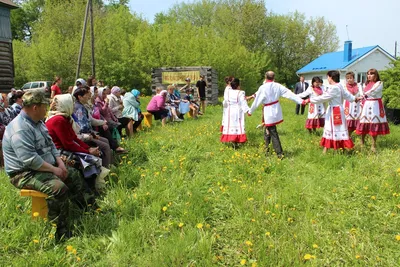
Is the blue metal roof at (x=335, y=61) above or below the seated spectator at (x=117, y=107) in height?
above

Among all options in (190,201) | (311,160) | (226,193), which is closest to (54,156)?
(190,201)

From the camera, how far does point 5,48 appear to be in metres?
18.9

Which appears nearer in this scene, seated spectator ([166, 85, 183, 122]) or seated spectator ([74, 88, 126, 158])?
seated spectator ([74, 88, 126, 158])

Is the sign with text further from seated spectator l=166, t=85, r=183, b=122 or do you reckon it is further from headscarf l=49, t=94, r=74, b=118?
headscarf l=49, t=94, r=74, b=118

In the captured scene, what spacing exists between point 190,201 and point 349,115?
5.72 meters

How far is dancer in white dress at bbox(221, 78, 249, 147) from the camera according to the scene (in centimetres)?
749

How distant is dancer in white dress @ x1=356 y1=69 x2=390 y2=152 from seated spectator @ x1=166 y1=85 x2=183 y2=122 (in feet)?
21.1

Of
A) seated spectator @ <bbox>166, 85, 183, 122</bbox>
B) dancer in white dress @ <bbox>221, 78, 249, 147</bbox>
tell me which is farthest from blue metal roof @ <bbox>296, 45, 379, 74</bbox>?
dancer in white dress @ <bbox>221, 78, 249, 147</bbox>

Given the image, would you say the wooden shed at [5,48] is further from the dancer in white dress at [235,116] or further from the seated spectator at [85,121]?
the dancer in white dress at [235,116]

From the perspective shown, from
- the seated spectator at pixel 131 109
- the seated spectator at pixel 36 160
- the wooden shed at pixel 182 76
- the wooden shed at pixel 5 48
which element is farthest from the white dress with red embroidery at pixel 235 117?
the wooden shed at pixel 5 48

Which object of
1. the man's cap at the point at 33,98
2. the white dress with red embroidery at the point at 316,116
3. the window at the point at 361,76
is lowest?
the white dress with red embroidery at the point at 316,116

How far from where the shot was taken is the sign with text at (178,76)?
19.1m

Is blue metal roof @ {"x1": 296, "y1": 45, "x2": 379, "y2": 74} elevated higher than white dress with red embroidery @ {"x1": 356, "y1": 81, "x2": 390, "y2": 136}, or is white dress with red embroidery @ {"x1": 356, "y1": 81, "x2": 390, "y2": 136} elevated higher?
blue metal roof @ {"x1": 296, "y1": 45, "x2": 379, "y2": 74}

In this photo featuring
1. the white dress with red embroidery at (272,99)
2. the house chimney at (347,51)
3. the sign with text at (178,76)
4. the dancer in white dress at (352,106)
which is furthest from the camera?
the house chimney at (347,51)
